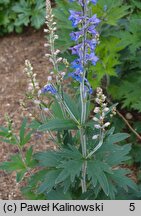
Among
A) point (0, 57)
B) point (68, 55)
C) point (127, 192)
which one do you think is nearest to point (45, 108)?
point (127, 192)

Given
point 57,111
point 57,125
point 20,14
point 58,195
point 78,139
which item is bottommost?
point 58,195

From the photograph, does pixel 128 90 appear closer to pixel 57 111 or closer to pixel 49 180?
pixel 57 111

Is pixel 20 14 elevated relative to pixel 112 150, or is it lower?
elevated

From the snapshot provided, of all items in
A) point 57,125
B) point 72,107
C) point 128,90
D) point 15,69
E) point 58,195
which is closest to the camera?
point 57,125

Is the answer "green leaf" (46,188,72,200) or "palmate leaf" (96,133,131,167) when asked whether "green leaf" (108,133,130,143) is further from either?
"green leaf" (46,188,72,200)

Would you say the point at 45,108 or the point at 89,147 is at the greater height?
the point at 45,108

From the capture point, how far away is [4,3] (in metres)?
6.10

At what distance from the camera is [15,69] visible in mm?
5766

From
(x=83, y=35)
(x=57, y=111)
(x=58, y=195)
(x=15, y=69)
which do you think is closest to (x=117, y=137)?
(x=57, y=111)

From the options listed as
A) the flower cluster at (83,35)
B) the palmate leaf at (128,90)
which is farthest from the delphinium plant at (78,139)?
the palmate leaf at (128,90)

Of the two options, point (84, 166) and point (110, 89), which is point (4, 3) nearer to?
point (110, 89)

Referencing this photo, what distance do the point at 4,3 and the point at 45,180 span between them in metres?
3.59

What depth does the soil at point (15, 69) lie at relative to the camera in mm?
5029

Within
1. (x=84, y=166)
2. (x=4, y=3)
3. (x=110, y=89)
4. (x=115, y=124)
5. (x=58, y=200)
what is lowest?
(x=58, y=200)
